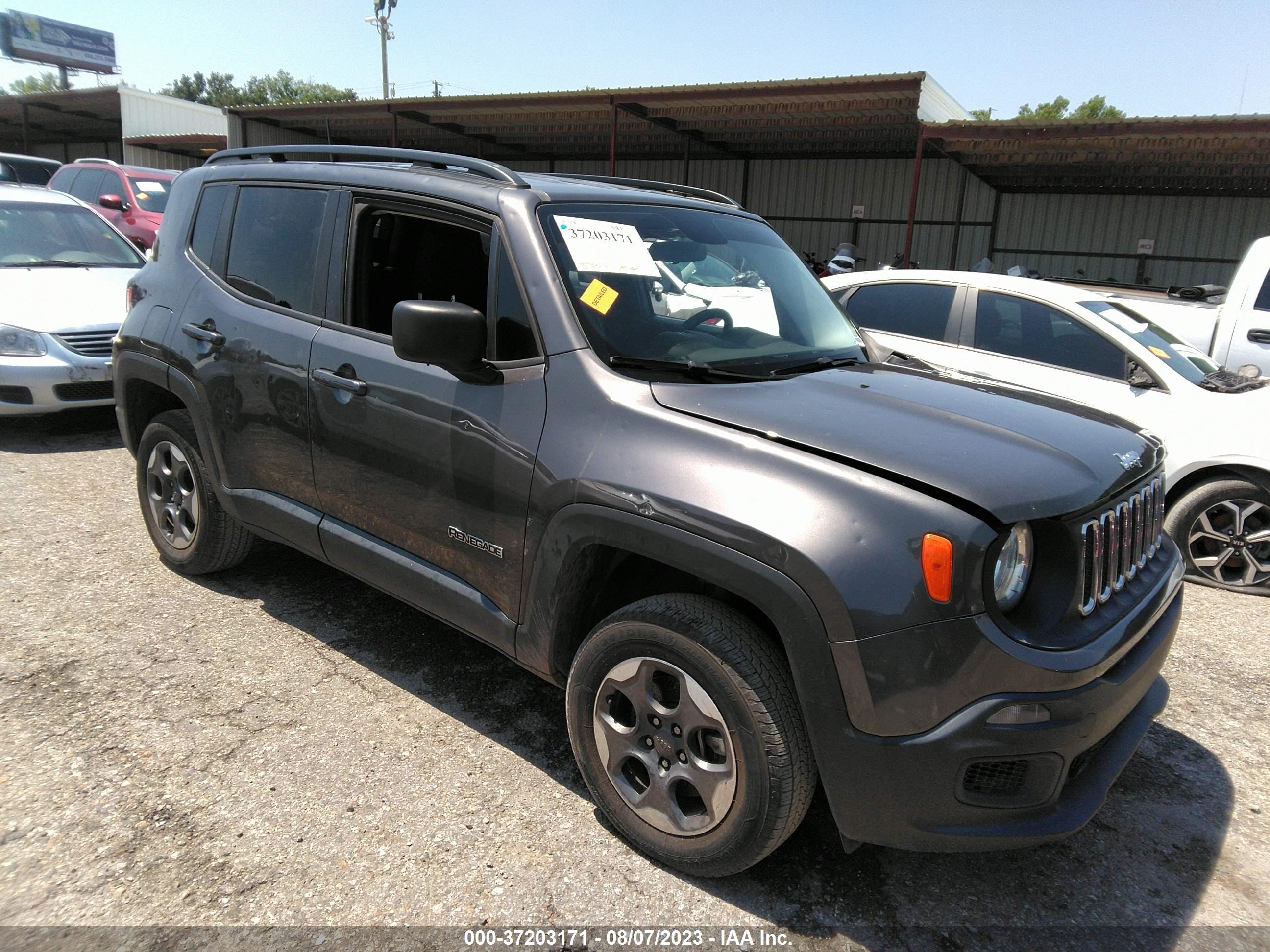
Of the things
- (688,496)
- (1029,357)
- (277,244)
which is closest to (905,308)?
(1029,357)

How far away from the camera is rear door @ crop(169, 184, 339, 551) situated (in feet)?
11.1

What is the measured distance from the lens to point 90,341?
6.62 metres

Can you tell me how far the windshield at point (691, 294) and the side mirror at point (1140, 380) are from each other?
2.75m

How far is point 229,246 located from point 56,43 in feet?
282

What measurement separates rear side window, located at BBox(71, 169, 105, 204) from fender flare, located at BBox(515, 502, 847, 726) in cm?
1450

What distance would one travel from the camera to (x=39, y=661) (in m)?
3.45

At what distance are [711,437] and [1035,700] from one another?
100cm

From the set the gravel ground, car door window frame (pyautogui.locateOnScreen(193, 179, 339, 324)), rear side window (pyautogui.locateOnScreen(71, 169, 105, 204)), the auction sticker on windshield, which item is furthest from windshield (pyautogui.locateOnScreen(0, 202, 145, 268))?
rear side window (pyautogui.locateOnScreen(71, 169, 105, 204))

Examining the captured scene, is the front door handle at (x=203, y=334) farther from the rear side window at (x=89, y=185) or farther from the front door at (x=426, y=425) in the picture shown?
the rear side window at (x=89, y=185)

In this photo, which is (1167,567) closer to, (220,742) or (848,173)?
(220,742)

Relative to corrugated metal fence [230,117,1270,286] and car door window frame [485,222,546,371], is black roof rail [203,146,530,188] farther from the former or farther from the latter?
corrugated metal fence [230,117,1270,286]

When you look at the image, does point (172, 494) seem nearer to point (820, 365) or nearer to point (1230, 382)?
point (820, 365)

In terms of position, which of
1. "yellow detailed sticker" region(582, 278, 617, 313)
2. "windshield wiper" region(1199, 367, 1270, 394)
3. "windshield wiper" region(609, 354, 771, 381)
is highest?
"yellow detailed sticker" region(582, 278, 617, 313)

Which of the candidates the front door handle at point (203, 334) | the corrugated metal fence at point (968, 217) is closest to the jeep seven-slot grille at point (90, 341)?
the front door handle at point (203, 334)
